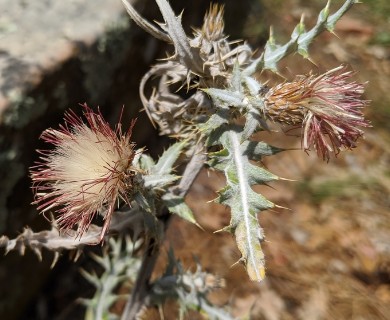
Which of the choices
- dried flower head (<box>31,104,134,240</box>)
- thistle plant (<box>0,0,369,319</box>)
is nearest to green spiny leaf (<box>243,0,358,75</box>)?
thistle plant (<box>0,0,369,319</box>)

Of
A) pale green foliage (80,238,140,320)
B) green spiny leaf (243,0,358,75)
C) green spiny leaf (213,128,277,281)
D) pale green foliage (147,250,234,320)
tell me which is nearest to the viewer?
green spiny leaf (213,128,277,281)

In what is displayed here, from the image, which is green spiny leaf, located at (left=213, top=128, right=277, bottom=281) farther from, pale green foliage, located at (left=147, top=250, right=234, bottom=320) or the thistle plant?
pale green foliage, located at (left=147, top=250, right=234, bottom=320)

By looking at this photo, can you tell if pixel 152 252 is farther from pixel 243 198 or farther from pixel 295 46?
pixel 295 46

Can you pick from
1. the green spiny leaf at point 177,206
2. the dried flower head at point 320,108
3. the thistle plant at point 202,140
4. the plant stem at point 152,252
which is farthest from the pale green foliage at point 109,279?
the dried flower head at point 320,108

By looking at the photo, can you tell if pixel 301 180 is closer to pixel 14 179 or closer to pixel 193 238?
pixel 193 238

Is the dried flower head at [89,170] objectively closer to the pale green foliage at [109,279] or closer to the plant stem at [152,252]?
the plant stem at [152,252]

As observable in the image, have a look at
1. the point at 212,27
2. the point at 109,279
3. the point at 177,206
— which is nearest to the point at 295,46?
the point at 212,27
